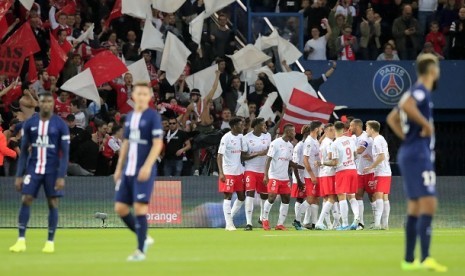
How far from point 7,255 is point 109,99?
1428 cm

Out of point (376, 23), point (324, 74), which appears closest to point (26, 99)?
point (324, 74)

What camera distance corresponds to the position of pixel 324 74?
32.0 metres

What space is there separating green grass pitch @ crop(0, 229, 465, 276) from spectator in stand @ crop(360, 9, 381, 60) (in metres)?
10.7

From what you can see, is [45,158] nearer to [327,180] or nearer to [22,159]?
[22,159]

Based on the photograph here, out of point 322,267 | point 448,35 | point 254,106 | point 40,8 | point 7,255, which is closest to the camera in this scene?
point 322,267

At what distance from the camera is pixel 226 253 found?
1714cm

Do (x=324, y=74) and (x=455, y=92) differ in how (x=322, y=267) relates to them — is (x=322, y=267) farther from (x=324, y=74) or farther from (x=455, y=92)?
(x=455, y=92)

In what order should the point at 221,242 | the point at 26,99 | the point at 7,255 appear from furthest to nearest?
the point at 26,99
the point at 221,242
the point at 7,255

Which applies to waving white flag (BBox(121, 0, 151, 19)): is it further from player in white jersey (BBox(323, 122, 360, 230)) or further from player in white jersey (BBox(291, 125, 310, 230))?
player in white jersey (BBox(323, 122, 360, 230))

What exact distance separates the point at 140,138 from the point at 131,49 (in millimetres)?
16989

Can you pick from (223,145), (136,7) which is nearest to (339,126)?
(223,145)

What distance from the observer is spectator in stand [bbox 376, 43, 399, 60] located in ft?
109

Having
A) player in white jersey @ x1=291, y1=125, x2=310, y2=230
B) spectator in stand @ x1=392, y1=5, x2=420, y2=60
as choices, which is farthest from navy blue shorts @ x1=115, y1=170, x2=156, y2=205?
spectator in stand @ x1=392, y1=5, x2=420, y2=60

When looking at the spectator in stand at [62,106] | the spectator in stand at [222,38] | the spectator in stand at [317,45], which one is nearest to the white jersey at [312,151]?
the spectator in stand at [62,106]
